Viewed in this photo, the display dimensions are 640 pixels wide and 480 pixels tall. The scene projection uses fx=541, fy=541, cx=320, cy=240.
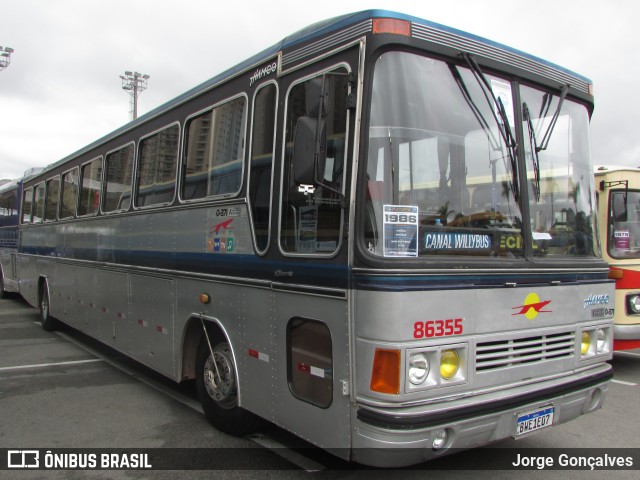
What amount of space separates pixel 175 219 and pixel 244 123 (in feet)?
4.99

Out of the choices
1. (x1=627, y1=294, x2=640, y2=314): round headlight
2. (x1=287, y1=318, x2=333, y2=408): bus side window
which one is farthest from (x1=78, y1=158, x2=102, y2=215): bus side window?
(x1=627, y1=294, x2=640, y2=314): round headlight

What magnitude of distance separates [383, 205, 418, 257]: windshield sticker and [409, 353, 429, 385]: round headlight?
61 cm

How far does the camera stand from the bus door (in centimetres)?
336

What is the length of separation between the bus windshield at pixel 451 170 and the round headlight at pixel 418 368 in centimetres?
61

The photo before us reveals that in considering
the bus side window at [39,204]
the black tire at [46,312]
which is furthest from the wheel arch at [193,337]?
the bus side window at [39,204]

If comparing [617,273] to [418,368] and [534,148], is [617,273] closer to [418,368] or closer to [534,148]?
[534,148]

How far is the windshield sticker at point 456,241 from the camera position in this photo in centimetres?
337

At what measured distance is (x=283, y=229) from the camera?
394 centimetres

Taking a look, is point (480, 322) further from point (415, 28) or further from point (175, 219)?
point (175, 219)

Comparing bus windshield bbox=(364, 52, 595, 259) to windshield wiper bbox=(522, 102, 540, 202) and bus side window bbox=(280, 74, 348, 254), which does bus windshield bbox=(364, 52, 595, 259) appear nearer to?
windshield wiper bbox=(522, 102, 540, 202)

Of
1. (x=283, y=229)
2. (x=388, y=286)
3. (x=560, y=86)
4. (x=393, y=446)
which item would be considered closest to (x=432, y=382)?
(x=393, y=446)

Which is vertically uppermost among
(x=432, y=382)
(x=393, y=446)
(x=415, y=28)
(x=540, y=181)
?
(x=415, y=28)

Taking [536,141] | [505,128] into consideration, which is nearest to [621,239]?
[536,141]

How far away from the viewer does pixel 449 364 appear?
3.34 m
